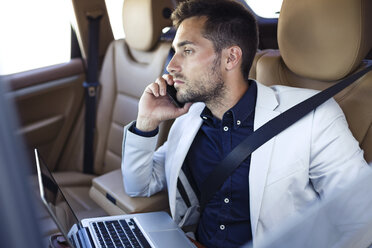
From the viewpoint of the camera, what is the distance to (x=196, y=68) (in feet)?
4.43

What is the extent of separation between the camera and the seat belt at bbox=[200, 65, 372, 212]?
1250mm

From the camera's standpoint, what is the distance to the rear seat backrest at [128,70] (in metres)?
2.02

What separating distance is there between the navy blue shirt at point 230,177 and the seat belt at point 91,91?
3.49ft

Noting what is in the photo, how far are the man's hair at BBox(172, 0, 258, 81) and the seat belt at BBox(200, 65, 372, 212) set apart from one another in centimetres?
24

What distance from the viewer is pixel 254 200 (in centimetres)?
124

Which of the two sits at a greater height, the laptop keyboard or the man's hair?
the man's hair

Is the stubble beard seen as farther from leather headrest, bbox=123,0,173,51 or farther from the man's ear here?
leather headrest, bbox=123,0,173,51

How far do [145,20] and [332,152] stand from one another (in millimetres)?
1174

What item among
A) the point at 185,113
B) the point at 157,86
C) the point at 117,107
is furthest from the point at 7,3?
the point at 185,113

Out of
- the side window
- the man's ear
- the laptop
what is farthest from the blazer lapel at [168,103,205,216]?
the side window

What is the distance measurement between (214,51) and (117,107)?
1.02 metres

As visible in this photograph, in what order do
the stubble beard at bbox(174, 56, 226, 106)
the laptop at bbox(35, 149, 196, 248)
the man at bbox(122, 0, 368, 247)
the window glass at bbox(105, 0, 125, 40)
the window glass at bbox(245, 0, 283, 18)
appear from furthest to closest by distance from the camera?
the window glass at bbox(105, 0, 125, 40)
the window glass at bbox(245, 0, 283, 18)
the stubble beard at bbox(174, 56, 226, 106)
the man at bbox(122, 0, 368, 247)
the laptop at bbox(35, 149, 196, 248)

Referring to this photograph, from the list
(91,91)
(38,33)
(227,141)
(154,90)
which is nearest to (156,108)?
(154,90)

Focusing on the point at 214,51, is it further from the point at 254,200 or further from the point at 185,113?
the point at 254,200
